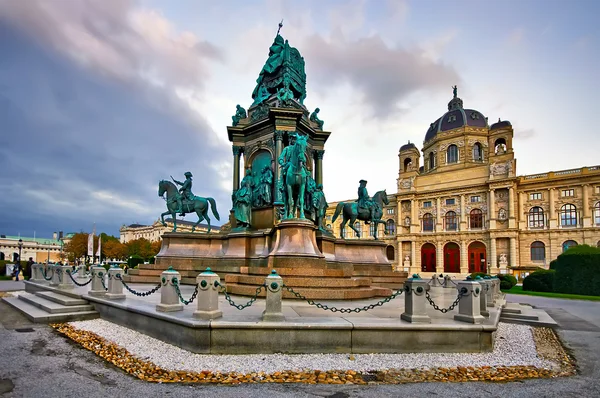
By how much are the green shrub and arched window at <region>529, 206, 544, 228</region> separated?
139 feet

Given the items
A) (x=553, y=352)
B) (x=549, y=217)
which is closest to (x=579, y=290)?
(x=553, y=352)

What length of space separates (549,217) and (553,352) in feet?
232

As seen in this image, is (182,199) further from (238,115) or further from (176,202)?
(238,115)

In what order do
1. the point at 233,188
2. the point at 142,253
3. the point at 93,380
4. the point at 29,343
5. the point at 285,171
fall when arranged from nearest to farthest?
1. the point at 93,380
2. the point at 29,343
3. the point at 285,171
4. the point at 233,188
5. the point at 142,253

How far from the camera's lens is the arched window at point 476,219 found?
242 feet

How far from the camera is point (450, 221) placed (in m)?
78.2

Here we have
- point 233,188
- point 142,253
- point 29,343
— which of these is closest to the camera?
point 29,343

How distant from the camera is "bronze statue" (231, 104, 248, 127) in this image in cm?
2114

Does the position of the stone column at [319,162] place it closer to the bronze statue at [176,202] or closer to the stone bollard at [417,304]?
the bronze statue at [176,202]

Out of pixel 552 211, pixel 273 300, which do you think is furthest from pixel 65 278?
pixel 552 211

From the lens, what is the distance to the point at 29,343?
862cm

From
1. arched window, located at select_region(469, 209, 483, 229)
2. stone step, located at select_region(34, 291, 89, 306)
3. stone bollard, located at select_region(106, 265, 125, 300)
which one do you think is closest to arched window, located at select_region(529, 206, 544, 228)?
arched window, located at select_region(469, 209, 483, 229)

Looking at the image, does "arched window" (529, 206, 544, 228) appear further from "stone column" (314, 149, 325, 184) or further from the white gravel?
the white gravel

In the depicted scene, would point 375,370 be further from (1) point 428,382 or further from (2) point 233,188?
(2) point 233,188
